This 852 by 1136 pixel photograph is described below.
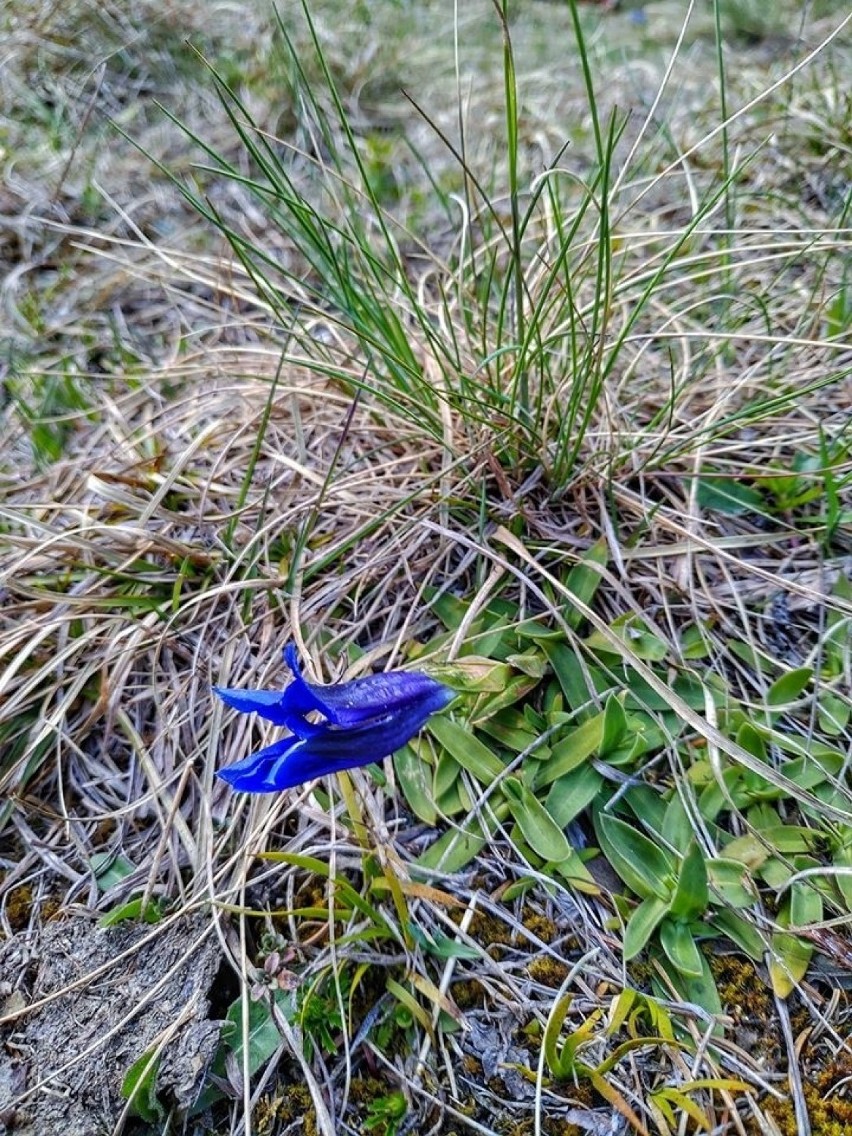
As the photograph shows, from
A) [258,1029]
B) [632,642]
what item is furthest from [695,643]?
[258,1029]

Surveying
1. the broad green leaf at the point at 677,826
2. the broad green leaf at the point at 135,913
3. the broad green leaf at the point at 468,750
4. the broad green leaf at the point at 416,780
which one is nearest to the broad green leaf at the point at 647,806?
the broad green leaf at the point at 677,826

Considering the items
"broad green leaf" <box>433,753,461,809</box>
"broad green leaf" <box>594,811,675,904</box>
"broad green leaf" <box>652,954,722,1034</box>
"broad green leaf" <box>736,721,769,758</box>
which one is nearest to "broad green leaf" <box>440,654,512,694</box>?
"broad green leaf" <box>433,753,461,809</box>

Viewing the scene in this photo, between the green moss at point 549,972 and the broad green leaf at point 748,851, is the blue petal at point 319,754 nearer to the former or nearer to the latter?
the green moss at point 549,972

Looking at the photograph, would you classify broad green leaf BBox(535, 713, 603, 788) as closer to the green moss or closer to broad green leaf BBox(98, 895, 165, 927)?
the green moss

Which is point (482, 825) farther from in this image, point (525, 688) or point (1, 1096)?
point (1, 1096)

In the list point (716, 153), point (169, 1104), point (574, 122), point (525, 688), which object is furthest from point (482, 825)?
point (574, 122)

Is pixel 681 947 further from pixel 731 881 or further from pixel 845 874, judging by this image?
pixel 845 874
